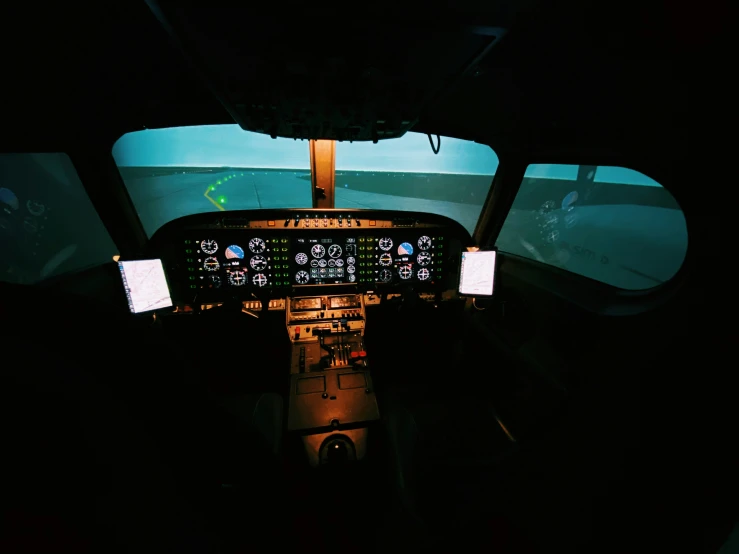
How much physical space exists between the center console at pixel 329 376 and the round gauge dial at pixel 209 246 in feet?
2.70

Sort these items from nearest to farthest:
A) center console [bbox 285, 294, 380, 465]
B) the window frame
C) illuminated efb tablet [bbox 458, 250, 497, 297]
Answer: the window frame → center console [bbox 285, 294, 380, 465] → illuminated efb tablet [bbox 458, 250, 497, 297]

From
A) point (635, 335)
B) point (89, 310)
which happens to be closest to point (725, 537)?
point (635, 335)

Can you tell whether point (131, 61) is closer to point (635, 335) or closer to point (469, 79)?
point (469, 79)

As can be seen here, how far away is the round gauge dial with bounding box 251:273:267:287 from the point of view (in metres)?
2.78

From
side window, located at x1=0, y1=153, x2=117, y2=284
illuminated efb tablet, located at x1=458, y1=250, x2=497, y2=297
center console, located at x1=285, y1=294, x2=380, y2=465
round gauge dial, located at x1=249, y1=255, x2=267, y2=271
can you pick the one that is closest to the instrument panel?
round gauge dial, located at x1=249, y1=255, x2=267, y2=271

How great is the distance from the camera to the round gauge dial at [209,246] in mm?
2590

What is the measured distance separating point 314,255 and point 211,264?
3.11ft

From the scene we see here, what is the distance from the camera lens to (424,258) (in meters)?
2.93

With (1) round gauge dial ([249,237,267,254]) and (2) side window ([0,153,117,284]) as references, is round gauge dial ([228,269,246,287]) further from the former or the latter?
(2) side window ([0,153,117,284])

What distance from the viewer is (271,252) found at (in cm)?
273

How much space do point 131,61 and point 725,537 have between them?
11.5 feet

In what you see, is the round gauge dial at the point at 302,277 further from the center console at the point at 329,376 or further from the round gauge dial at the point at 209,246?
the round gauge dial at the point at 209,246

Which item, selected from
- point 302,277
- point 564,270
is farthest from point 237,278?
point 564,270

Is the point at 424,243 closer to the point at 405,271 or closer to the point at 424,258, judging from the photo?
the point at 424,258
